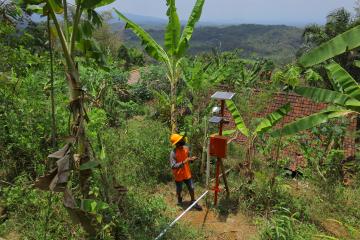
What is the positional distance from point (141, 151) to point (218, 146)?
190cm

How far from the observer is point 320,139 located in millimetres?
6711

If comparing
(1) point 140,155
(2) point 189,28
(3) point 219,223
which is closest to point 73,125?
(3) point 219,223

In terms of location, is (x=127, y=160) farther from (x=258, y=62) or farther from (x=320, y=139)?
(x=258, y=62)

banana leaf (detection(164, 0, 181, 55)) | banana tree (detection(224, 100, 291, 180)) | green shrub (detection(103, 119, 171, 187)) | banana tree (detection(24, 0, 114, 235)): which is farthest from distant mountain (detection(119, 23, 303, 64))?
banana tree (detection(24, 0, 114, 235))

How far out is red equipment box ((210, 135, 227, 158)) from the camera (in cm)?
560

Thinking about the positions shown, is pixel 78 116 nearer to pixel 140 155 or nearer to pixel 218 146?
pixel 218 146

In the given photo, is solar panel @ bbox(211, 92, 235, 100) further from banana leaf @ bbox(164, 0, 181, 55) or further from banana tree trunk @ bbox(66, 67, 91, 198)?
banana leaf @ bbox(164, 0, 181, 55)

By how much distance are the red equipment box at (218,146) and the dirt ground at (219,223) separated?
974 millimetres

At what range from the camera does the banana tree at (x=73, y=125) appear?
359 cm

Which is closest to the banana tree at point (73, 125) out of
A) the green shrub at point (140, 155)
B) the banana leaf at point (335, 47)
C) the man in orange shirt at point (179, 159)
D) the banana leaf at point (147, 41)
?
the man in orange shirt at point (179, 159)

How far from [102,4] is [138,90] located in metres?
10.6

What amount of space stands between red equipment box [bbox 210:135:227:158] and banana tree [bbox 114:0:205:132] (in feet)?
7.03

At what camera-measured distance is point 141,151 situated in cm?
698

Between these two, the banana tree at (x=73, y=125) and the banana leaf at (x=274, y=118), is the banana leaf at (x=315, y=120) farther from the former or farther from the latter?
the banana tree at (x=73, y=125)
